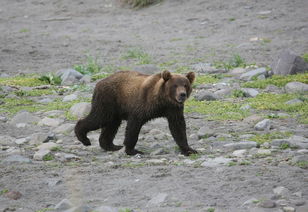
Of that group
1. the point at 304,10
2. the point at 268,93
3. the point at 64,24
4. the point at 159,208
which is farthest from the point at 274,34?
the point at 159,208

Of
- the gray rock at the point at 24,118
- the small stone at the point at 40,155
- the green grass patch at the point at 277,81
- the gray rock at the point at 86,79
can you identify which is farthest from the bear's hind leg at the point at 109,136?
the gray rock at the point at 86,79

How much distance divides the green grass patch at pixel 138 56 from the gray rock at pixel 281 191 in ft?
31.6

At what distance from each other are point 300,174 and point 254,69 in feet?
24.6

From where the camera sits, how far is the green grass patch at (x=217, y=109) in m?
10.4

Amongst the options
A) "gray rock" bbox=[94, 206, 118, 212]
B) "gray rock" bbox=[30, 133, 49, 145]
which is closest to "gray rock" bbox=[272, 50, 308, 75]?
"gray rock" bbox=[30, 133, 49, 145]

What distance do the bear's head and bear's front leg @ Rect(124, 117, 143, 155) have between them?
1.95 ft

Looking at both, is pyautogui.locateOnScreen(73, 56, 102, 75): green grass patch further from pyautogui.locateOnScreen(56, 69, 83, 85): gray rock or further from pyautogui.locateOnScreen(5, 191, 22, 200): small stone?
pyautogui.locateOnScreen(5, 191, 22, 200): small stone

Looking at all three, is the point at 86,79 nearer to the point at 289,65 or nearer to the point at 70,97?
the point at 70,97

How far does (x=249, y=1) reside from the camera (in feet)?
68.1

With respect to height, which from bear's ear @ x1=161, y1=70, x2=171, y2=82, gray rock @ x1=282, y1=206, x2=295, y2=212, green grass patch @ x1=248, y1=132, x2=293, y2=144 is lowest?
green grass patch @ x1=248, y1=132, x2=293, y2=144

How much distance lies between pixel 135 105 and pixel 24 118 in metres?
2.61

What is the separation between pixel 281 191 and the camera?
6.25 meters

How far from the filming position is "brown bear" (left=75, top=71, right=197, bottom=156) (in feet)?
28.4

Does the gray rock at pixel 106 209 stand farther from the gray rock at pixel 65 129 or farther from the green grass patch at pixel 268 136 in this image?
the gray rock at pixel 65 129
